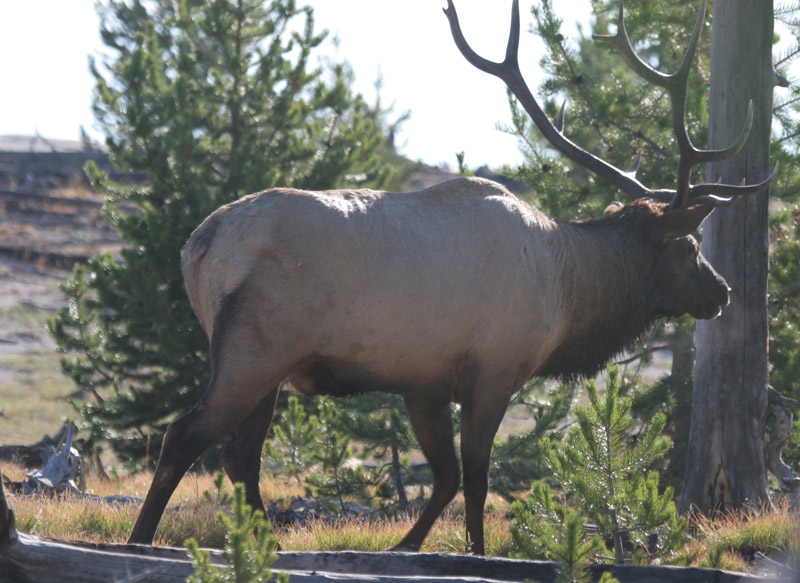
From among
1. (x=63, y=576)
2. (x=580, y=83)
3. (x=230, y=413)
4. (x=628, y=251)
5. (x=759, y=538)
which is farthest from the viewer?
(x=580, y=83)

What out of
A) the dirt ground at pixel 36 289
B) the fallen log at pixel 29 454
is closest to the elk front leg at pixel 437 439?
the fallen log at pixel 29 454

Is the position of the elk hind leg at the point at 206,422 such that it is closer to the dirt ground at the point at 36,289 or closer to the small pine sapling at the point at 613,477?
the small pine sapling at the point at 613,477

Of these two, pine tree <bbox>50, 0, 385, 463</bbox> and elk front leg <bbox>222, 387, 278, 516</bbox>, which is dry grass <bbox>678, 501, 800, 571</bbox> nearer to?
elk front leg <bbox>222, 387, 278, 516</bbox>

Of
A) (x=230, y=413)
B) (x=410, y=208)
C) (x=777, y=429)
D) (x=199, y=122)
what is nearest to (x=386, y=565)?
(x=230, y=413)

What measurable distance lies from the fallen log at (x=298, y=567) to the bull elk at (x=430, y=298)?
1.31 meters

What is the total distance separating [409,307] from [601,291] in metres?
1.47

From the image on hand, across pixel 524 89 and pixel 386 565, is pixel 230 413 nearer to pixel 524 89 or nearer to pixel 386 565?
pixel 386 565

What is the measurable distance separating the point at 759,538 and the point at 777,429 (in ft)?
4.27

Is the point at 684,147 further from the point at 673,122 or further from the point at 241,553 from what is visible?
the point at 241,553

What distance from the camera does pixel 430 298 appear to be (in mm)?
4734

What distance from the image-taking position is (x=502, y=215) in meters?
5.09

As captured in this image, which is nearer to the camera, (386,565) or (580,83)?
(386,565)

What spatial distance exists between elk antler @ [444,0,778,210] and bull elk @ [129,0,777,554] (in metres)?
0.02

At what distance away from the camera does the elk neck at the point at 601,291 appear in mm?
5461
